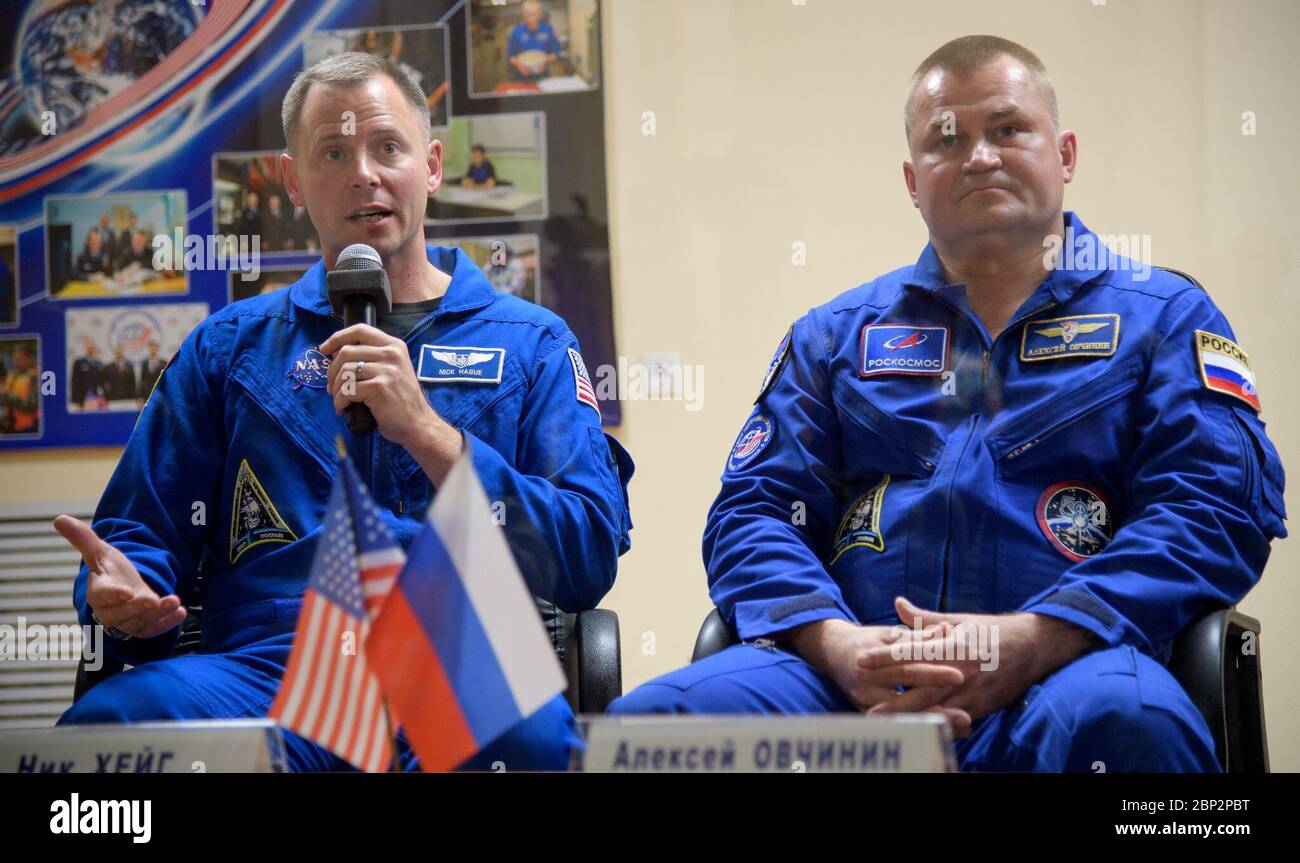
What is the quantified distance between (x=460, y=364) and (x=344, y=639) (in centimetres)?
83

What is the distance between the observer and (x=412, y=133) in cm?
222

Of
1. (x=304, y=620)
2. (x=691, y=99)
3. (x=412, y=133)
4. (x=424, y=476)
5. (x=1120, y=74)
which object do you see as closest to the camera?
(x=304, y=620)

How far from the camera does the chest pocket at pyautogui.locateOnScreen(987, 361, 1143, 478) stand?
1.85m

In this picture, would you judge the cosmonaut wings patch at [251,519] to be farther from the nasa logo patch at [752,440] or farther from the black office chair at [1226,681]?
the black office chair at [1226,681]

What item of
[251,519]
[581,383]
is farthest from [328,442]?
[581,383]

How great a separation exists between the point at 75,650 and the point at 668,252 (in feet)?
6.14

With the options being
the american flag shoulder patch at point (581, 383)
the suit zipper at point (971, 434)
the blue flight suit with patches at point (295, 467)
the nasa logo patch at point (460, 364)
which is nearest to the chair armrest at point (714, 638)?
the blue flight suit with patches at point (295, 467)

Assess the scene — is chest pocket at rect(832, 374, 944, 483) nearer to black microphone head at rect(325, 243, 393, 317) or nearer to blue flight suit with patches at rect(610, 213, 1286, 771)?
blue flight suit with patches at rect(610, 213, 1286, 771)

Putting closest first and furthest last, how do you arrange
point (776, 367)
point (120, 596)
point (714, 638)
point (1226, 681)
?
point (1226, 681) → point (120, 596) → point (714, 638) → point (776, 367)

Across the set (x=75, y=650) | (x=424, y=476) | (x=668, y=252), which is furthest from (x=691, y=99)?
(x=75, y=650)

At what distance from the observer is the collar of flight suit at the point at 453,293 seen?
2.17 meters

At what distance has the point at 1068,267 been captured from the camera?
6.64ft

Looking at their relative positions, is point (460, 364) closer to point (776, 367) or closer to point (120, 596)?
point (776, 367)
